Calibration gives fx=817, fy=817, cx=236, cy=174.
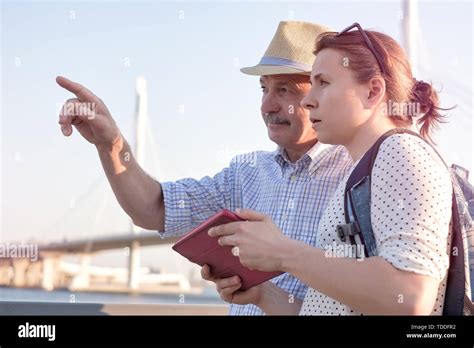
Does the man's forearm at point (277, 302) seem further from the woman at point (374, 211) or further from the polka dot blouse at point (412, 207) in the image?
the polka dot blouse at point (412, 207)

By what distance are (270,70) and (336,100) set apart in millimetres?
591

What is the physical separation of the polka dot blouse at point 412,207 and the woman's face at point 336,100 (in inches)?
3.9

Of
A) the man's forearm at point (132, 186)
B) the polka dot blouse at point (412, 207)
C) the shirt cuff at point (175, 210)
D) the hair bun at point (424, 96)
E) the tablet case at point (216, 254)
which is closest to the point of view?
the polka dot blouse at point (412, 207)

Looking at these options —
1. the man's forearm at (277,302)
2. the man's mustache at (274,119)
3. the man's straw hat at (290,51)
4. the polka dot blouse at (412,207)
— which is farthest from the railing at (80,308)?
the polka dot blouse at (412,207)

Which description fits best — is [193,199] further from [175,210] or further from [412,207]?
[412,207]

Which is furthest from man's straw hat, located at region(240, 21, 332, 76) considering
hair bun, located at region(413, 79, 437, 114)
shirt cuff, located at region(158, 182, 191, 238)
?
hair bun, located at region(413, 79, 437, 114)

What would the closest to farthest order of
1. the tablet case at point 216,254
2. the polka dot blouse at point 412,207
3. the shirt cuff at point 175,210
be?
the polka dot blouse at point 412,207, the tablet case at point 216,254, the shirt cuff at point 175,210

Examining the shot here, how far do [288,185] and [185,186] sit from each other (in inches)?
9.2

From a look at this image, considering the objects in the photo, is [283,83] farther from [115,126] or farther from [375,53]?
[375,53]

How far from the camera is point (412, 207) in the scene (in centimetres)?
106

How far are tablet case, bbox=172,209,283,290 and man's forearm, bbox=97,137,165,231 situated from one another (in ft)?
1.16

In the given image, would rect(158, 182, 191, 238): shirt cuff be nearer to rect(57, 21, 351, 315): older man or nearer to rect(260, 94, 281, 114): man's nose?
rect(57, 21, 351, 315): older man

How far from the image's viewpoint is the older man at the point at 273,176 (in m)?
1.63

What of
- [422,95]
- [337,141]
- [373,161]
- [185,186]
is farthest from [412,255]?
[185,186]
